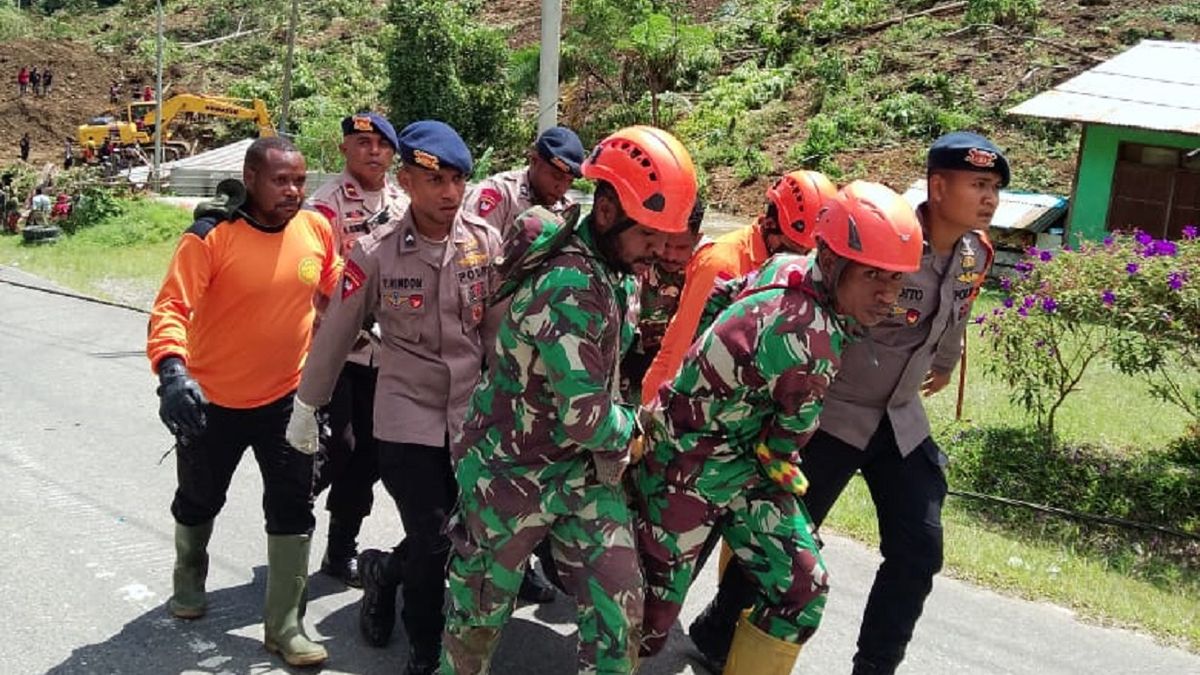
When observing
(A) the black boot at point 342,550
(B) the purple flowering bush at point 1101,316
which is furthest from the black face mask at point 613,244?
(B) the purple flowering bush at point 1101,316

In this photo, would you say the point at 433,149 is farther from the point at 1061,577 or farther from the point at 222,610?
the point at 1061,577

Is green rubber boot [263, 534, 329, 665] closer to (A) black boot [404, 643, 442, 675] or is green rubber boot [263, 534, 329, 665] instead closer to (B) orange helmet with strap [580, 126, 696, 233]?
(A) black boot [404, 643, 442, 675]

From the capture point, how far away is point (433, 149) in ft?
13.0

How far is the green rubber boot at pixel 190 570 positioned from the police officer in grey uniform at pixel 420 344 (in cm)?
84

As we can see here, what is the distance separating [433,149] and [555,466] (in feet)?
3.94

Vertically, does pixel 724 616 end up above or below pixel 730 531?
below

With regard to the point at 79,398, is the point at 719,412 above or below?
above

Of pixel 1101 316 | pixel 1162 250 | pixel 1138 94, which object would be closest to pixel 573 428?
pixel 1101 316

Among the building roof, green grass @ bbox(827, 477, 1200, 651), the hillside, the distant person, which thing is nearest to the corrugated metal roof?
the building roof

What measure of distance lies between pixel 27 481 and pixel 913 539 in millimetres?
4852

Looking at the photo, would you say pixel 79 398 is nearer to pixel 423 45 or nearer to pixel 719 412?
pixel 719 412

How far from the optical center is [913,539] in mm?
3893

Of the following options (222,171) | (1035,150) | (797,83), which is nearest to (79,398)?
(1035,150)

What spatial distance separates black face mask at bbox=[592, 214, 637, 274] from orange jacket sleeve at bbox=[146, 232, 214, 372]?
154cm
